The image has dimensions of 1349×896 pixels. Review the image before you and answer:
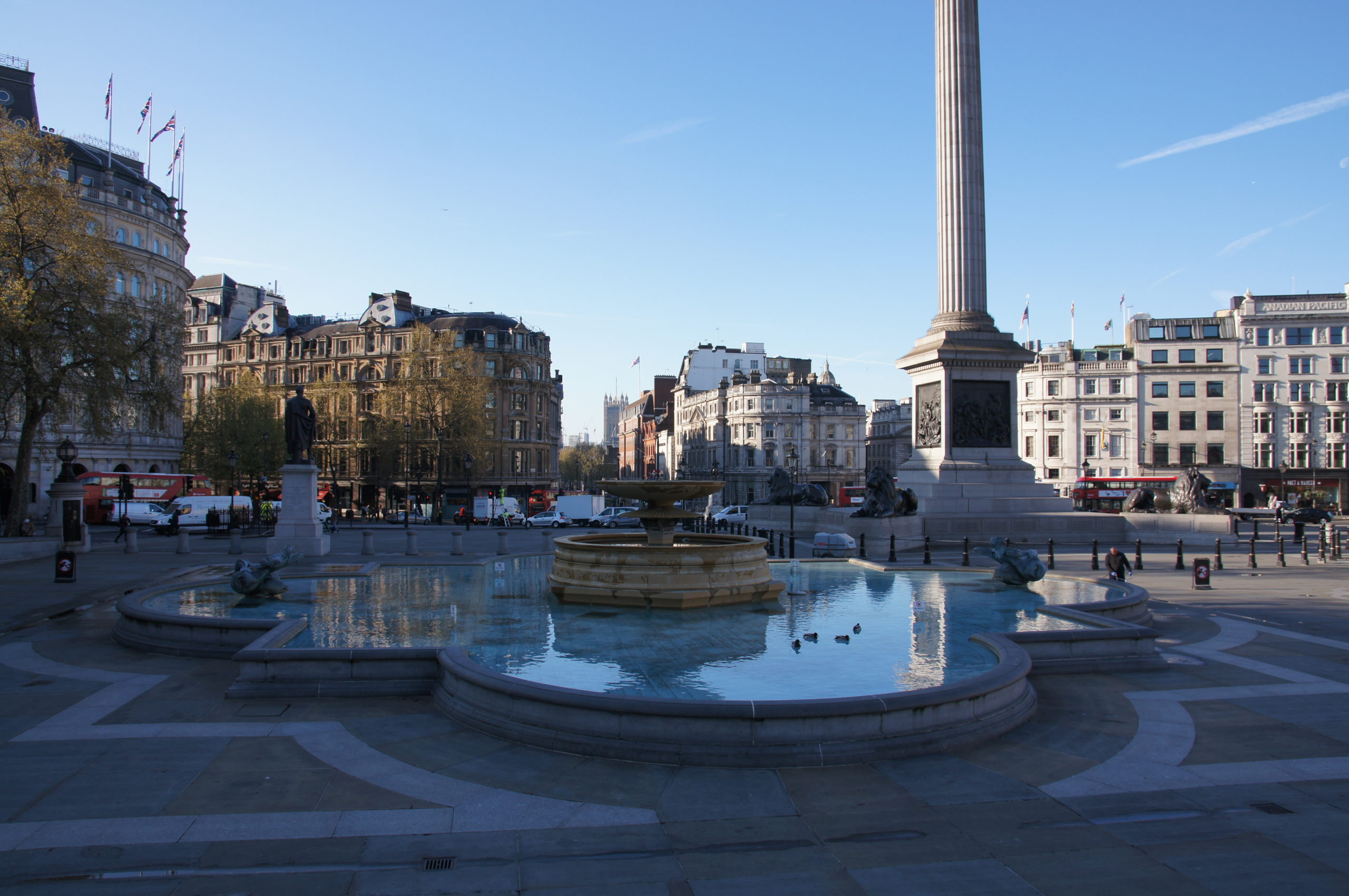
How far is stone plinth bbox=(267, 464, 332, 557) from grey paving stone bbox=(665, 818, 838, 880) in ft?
72.5

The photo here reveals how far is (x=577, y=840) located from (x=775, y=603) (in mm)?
9373

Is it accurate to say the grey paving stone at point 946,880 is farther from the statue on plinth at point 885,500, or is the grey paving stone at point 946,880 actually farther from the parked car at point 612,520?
the parked car at point 612,520

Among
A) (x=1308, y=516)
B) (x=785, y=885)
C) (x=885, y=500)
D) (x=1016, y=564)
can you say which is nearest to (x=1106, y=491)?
(x=1308, y=516)

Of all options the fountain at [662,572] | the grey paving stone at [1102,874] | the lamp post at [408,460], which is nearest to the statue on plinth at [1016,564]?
the fountain at [662,572]

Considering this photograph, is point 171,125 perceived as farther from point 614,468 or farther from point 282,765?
point 614,468

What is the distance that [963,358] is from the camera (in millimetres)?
30688

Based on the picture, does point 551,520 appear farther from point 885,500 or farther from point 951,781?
point 951,781

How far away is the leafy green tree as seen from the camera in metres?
27.2

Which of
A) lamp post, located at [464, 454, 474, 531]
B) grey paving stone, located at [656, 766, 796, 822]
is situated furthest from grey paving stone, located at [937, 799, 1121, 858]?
lamp post, located at [464, 454, 474, 531]

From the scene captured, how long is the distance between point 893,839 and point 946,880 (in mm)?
670

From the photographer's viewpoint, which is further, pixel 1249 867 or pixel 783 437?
pixel 783 437

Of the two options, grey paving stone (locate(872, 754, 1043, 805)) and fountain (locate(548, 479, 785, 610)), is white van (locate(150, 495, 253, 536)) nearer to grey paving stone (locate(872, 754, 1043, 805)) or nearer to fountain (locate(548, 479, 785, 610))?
fountain (locate(548, 479, 785, 610))

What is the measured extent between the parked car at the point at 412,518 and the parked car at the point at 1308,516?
50060mm

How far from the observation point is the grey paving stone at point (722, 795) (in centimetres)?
656
